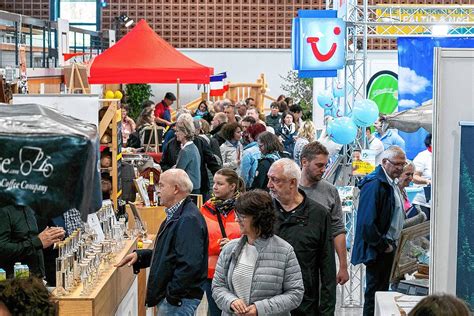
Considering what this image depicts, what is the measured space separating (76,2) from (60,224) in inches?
802

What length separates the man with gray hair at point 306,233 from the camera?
5551mm

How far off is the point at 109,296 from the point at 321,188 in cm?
144

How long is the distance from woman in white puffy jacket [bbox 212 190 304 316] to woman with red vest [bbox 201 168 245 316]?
111 cm

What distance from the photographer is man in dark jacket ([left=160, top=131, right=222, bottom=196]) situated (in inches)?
407

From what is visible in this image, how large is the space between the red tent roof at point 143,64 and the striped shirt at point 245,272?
7.27 m

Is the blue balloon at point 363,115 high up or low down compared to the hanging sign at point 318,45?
down

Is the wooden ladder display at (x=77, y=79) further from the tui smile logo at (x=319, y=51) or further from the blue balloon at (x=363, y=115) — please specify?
the blue balloon at (x=363, y=115)

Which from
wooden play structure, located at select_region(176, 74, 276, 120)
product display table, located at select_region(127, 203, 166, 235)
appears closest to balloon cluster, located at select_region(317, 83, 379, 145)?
product display table, located at select_region(127, 203, 166, 235)

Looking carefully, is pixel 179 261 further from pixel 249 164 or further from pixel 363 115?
pixel 363 115

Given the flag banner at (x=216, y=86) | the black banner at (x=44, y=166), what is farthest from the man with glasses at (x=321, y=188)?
the flag banner at (x=216, y=86)

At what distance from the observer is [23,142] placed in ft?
11.8

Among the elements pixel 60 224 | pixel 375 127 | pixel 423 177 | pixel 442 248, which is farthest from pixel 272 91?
pixel 442 248

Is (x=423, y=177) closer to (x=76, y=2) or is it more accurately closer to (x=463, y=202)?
(x=463, y=202)

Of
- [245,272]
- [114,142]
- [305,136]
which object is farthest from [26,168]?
[305,136]
